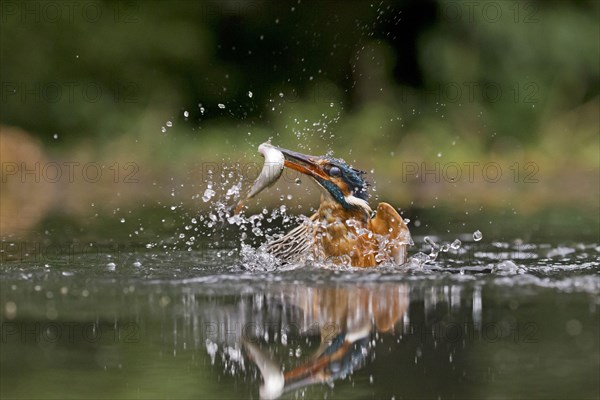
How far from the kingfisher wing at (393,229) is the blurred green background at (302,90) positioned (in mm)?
7153

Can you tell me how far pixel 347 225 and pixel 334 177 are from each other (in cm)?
29

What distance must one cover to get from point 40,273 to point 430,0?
10304 mm

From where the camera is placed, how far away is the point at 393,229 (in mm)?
6949

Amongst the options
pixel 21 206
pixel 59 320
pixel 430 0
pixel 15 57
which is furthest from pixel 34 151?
pixel 59 320

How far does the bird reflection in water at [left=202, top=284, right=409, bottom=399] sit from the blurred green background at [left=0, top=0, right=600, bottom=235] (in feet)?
25.9

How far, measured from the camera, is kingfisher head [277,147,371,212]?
6.96 metres
